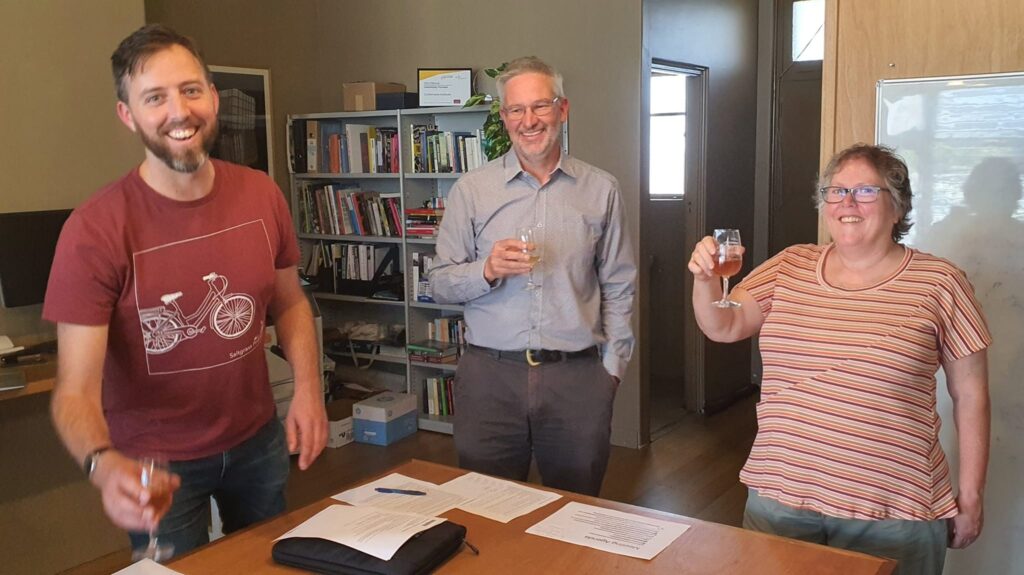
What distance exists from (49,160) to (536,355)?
2137 mm

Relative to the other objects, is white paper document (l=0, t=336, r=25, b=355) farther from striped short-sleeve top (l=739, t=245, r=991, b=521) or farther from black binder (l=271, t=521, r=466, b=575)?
striped short-sleeve top (l=739, t=245, r=991, b=521)

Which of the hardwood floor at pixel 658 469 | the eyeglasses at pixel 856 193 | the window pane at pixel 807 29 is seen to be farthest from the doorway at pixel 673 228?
the eyeglasses at pixel 856 193

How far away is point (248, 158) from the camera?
556 centimetres

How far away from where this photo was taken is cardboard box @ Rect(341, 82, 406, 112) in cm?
547

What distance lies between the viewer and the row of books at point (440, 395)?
17.3ft

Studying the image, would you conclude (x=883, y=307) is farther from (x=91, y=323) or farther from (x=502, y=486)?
(x=91, y=323)

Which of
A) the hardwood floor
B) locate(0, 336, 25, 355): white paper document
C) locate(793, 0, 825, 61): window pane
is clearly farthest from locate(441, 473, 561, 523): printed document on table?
locate(793, 0, 825, 61): window pane

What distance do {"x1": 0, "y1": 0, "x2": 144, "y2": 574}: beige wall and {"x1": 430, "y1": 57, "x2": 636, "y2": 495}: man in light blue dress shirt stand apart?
5.77ft

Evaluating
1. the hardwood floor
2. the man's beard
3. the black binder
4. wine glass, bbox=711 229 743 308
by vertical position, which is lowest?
the hardwood floor

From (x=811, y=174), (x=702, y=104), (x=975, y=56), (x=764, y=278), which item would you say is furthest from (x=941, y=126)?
(x=811, y=174)

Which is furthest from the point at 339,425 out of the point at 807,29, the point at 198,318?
the point at 807,29

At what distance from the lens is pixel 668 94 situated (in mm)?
5785

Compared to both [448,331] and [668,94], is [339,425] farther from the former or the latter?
[668,94]

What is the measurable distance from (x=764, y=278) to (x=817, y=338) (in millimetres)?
230
